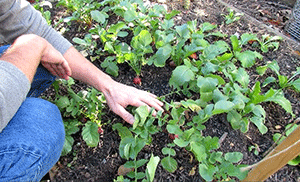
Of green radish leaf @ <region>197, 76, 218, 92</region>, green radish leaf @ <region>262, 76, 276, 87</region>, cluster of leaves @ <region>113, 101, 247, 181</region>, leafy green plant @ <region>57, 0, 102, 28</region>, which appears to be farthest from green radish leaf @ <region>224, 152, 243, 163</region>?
leafy green plant @ <region>57, 0, 102, 28</region>

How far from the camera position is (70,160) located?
1583 millimetres

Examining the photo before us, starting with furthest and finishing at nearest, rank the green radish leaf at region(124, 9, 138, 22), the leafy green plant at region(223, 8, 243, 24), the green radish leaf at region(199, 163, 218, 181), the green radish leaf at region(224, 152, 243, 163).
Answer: the leafy green plant at region(223, 8, 243, 24) < the green radish leaf at region(124, 9, 138, 22) < the green radish leaf at region(224, 152, 243, 163) < the green radish leaf at region(199, 163, 218, 181)

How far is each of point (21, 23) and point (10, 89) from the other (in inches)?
21.2

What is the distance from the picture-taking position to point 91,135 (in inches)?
59.7

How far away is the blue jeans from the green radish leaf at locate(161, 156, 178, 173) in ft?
1.79

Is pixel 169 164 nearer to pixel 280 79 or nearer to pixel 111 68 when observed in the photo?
pixel 111 68

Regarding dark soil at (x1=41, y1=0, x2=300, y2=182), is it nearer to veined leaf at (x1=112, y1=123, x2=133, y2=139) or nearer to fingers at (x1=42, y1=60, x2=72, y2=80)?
veined leaf at (x1=112, y1=123, x2=133, y2=139)

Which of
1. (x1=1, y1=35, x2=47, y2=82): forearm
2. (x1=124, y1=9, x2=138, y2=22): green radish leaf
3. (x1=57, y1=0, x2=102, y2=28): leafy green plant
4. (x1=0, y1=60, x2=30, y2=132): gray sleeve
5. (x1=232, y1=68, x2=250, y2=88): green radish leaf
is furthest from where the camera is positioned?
(x1=57, y1=0, x2=102, y2=28): leafy green plant

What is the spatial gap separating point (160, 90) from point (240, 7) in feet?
5.06

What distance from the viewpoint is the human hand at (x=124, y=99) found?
1.52 meters

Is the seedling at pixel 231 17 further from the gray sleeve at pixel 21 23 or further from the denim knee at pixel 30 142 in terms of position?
the denim knee at pixel 30 142

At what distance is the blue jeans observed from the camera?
1.11 metres

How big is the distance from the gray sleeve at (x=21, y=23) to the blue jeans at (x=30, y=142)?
40 cm

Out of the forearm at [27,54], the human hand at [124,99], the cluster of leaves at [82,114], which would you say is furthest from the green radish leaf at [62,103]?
the forearm at [27,54]
